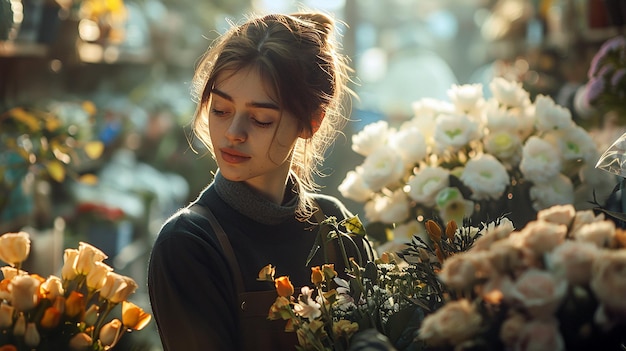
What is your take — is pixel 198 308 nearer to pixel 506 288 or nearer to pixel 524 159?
pixel 506 288

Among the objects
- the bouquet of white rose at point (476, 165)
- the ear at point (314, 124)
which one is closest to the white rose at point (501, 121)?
the bouquet of white rose at point (476, 165)

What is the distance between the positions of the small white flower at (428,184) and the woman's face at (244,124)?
21.5 inches

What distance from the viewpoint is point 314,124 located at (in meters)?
1.60

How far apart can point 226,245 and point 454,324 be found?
0.60 metres

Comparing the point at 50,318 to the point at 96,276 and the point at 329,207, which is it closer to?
the point at 96,276

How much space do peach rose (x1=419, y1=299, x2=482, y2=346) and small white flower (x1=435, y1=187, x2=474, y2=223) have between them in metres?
1.02

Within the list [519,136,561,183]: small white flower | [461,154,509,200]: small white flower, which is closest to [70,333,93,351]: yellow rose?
[461,154,509,200]: small white flower

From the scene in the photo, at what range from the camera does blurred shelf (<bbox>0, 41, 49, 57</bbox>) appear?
3.07 m

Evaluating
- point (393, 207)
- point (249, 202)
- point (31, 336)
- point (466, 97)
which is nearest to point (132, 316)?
point (31, 336)

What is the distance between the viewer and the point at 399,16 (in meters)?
12.8

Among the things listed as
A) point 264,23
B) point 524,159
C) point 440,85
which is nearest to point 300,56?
point 264,23

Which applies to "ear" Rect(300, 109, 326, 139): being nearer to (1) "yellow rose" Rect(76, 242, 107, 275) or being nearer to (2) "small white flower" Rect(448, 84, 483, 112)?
(1) "yellow rose" Rect(76, 242, 107, 275)

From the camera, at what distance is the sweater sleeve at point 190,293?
4.48 ft

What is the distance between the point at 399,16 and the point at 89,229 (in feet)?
31.4
